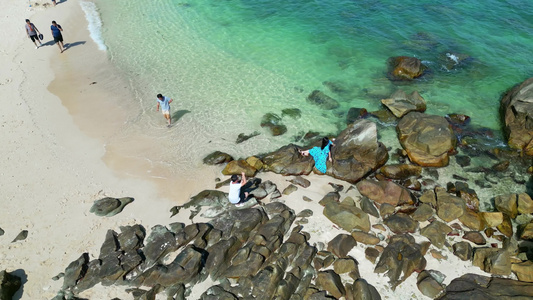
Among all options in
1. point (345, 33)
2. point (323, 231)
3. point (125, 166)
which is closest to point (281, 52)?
point (345, 33)

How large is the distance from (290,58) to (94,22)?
56.0ft

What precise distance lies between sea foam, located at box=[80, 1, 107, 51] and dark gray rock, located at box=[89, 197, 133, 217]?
15560mm

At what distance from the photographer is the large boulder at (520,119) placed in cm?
1777

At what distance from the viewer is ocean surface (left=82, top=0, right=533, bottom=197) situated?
19.6m

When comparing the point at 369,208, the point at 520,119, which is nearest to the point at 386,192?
the point at 369,208

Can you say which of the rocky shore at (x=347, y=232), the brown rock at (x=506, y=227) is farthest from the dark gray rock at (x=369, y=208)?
the brown rock at (x=506, y=227)

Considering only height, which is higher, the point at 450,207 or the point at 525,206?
the point at 450,207

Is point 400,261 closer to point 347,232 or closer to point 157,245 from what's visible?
point 347,232

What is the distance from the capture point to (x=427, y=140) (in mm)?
16906

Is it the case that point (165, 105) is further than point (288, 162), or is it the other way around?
point (165, 105)

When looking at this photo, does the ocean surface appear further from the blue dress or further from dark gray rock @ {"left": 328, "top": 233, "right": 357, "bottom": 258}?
dark gray rock @ {"left": 328, "top": 233, "right": 357, "bottom": 258}

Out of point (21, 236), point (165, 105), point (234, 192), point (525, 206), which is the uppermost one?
point (165, 105)

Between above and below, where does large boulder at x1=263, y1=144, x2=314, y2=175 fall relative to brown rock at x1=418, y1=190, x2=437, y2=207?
above

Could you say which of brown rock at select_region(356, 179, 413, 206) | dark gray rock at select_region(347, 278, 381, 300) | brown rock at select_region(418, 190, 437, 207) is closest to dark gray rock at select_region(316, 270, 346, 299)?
dark gray rock at select_region(347, 278, 381, 300)
